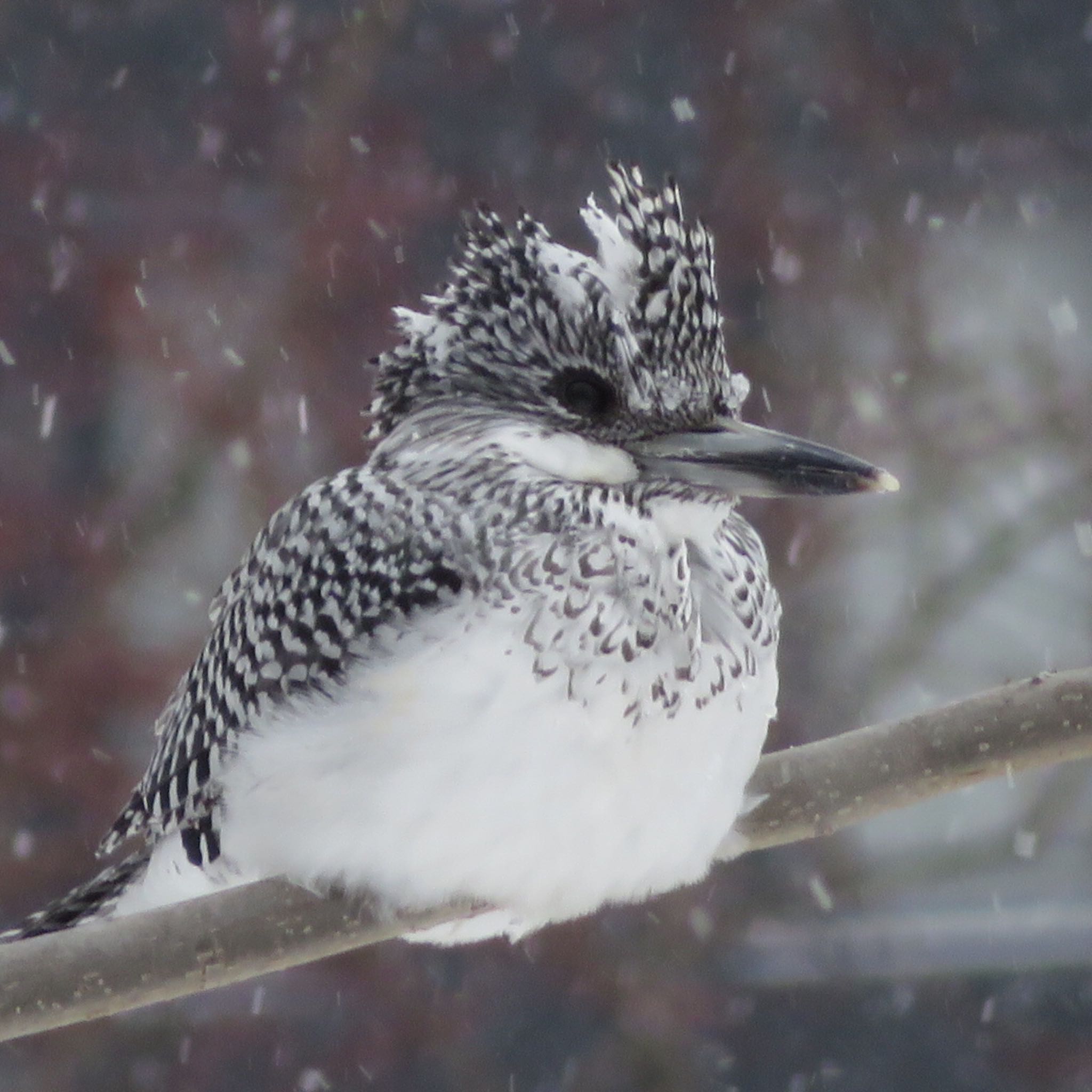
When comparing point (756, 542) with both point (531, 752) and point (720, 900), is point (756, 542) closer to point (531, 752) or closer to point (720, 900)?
point (531, 752)

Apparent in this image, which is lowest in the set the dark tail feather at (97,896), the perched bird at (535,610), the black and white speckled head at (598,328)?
the dark tail feather at (97,896)

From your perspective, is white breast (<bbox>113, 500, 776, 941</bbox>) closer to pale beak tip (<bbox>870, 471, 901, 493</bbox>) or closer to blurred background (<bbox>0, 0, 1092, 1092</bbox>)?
pale beak tip (<bbox>870, 471, 901, 493</bbox>)

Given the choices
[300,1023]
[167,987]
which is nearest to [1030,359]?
[300,1023]

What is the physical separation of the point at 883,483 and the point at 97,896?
0.75m

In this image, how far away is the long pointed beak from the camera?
0.96 m

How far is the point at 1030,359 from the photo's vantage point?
256 cm

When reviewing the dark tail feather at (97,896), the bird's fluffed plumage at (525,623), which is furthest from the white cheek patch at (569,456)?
the dark tail feather at (97,896)

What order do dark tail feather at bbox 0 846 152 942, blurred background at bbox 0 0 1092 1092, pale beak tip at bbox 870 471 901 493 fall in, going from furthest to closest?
blurred background at bbox 0 0 1092 1092 < dark tail feather at bbox 0 846 152 942 < pale beak tip at bbox 870 471 901 493

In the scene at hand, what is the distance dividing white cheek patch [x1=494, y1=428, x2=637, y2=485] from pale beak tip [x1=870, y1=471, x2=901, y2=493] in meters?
0.18

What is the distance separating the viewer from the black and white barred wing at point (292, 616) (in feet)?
3.56

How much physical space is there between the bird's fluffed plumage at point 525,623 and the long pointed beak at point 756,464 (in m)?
0.02

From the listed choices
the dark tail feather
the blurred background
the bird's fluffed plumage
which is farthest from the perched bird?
the blurred background

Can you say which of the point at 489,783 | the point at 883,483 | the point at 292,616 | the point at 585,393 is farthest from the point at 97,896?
the point at 883,483

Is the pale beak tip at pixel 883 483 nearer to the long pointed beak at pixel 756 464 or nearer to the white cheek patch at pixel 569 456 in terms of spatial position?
the long pointed beak at pixel 756 464
